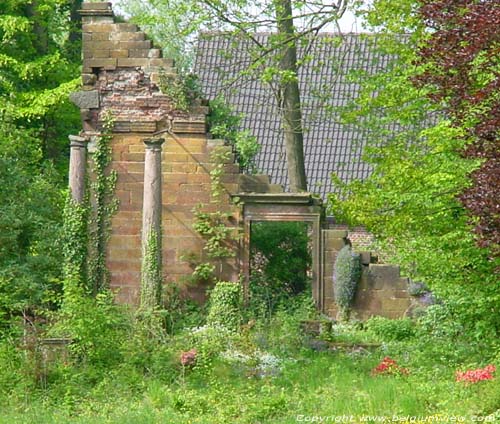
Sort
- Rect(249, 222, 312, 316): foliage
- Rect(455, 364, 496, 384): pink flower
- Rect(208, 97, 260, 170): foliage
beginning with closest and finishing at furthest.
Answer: Rect(455, 364, 496, 384): pink flower
Rect(208, 97, 260, 170): foliage
Rect(249, 222, 312, 316): foliage

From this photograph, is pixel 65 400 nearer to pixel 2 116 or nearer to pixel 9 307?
pixel 9 307

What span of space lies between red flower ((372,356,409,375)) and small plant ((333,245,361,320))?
22.3 feet

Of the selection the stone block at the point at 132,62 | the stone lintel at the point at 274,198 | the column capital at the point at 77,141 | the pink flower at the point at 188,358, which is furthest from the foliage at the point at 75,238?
the pink flower at the point at 188,358

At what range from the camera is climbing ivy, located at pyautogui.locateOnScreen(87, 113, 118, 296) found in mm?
22516

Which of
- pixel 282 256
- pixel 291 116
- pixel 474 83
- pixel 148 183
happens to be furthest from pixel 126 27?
pixel 474 83

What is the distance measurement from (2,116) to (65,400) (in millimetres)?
10590

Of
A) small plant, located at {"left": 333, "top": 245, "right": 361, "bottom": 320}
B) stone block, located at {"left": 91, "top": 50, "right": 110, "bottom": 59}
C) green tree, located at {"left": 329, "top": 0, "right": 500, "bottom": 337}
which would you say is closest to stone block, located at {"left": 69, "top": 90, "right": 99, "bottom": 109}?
stone block, located at {"left": 91, "top": 50, "right": 110, "bottom": 59}

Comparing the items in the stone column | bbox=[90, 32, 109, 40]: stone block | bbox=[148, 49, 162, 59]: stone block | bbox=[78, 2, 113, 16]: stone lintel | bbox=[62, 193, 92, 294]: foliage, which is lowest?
bbox=[62, 193, 92, 294]: foliage

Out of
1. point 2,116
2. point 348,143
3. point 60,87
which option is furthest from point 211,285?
point 348,143

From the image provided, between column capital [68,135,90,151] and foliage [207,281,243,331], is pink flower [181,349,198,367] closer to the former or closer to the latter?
foliage [207,281,243,331]

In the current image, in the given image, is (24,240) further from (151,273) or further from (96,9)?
(96,9)

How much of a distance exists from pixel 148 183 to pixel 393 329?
473 centimetres

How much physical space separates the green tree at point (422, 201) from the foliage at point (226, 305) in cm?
235

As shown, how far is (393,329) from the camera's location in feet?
68.0
